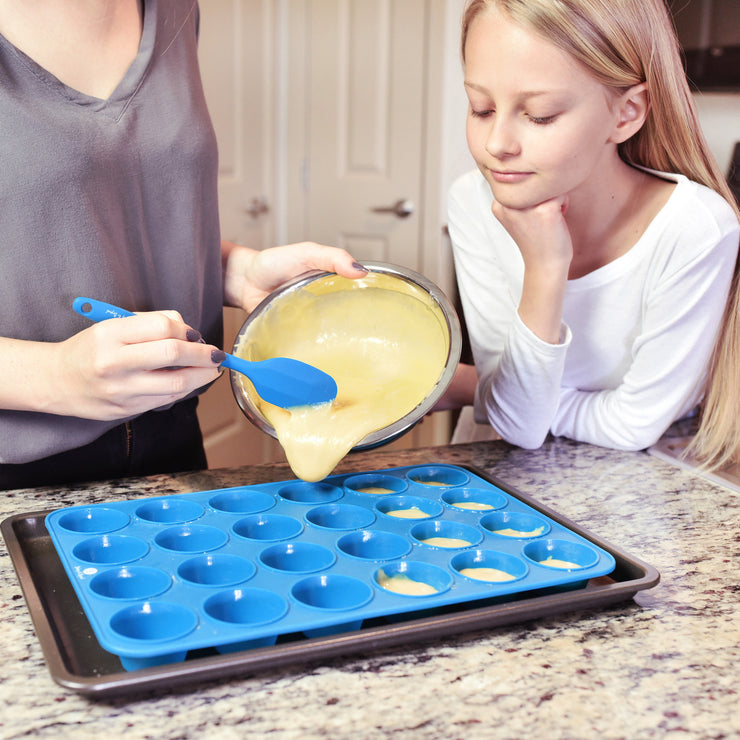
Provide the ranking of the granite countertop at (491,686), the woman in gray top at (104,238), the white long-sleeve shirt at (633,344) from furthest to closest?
the white long-sleeve shirt at (633,344) → the woman in gray top at (104,238) → the granite countertop at (491,686)

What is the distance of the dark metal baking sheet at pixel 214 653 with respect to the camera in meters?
0.60

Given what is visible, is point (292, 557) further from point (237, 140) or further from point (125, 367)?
point (237, 140)

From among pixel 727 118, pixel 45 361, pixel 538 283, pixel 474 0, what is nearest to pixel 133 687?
pixel 45 361

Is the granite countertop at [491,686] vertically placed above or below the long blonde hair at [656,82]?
below

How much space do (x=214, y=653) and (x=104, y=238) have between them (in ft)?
1.96

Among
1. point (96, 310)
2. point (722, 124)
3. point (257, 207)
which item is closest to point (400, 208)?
point (257, 207)

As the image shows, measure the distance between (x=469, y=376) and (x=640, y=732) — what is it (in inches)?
38.1

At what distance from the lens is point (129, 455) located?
47.2 inches

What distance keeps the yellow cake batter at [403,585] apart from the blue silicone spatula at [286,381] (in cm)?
30

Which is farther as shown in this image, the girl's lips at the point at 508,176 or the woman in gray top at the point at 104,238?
the girl's lips at the point at 508,176

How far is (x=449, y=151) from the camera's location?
332 centimetres

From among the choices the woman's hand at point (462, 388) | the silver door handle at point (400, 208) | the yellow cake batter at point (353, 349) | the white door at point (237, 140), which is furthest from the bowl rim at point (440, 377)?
the silver door handle at point (400, 208)

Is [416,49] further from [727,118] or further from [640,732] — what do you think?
[640,732]

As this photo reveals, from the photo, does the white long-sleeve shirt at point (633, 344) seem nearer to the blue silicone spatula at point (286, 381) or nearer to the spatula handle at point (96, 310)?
the blue silicone spatula at point (286, 381)
